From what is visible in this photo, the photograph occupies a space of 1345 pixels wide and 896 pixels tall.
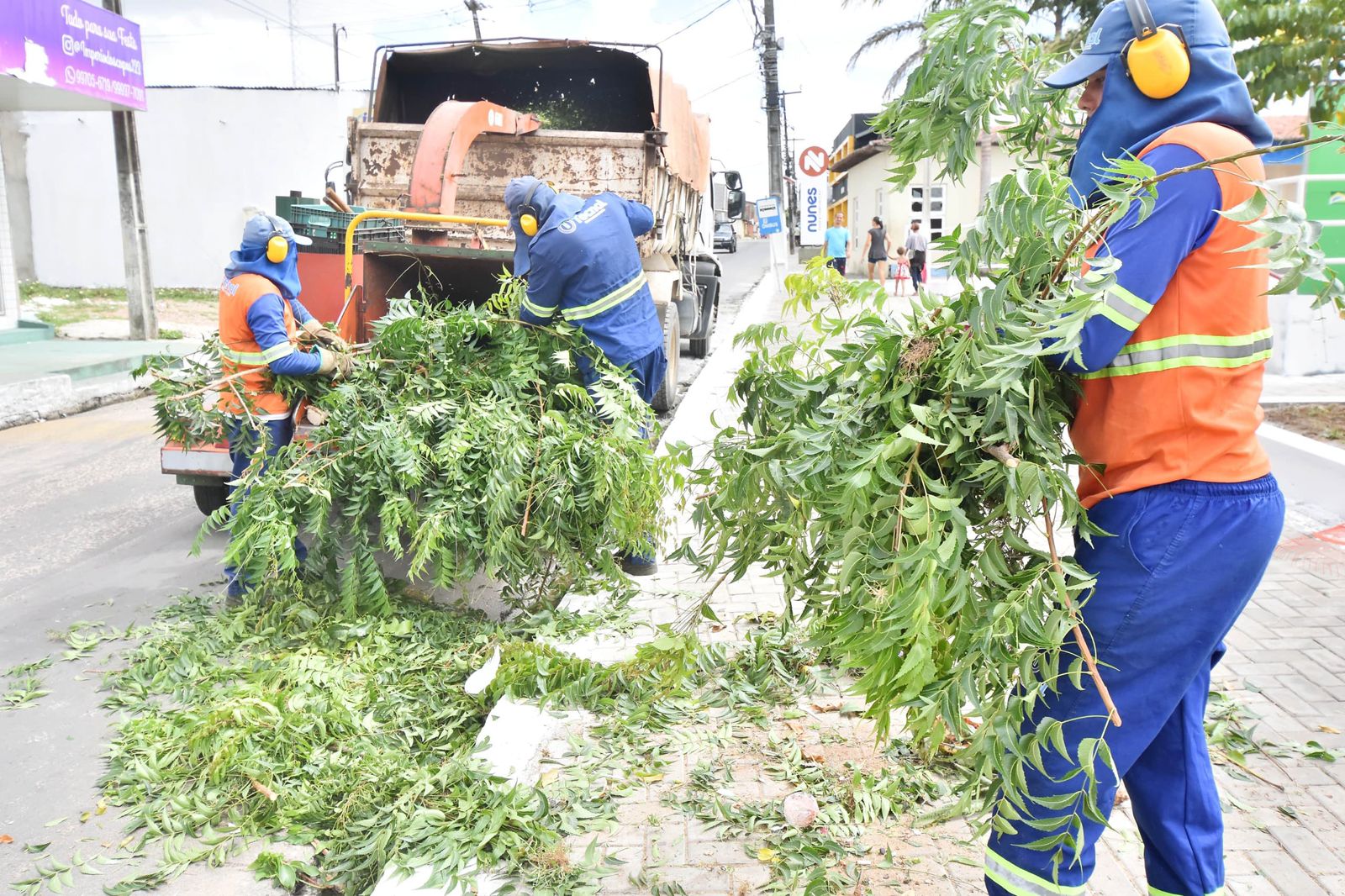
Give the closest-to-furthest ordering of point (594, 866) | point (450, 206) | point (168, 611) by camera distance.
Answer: point (594, 866) → point (168, 611) → point (450, 206)

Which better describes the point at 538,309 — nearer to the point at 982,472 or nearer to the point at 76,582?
the point at 76,582

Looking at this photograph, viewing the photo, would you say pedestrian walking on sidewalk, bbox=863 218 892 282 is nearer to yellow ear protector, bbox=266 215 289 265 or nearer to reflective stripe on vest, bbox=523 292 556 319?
reflective stripe on vest, bbox=523 292 556 319

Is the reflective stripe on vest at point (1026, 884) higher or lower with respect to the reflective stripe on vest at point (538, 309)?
lower

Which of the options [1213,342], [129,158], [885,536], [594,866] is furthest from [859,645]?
[129,158]

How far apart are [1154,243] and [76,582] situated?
5.92 m

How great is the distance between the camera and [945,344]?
2256 millimetres

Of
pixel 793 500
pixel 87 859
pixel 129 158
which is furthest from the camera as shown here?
pixel 129 158

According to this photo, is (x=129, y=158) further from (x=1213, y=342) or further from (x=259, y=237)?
(x=1213, y=342)

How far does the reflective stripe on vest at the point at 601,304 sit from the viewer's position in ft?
17.3

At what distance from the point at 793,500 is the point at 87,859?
8.38 ft

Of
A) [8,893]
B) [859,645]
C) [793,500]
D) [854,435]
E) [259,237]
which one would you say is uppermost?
[259,237]

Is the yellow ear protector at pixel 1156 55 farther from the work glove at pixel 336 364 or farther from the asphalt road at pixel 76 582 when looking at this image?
the work glove at pixel 336 364

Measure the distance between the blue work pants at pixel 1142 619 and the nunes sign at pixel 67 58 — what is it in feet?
46.7

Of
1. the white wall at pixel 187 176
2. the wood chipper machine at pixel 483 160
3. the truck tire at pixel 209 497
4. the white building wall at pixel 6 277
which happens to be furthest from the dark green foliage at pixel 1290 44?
the white wall at pixel 187 176
